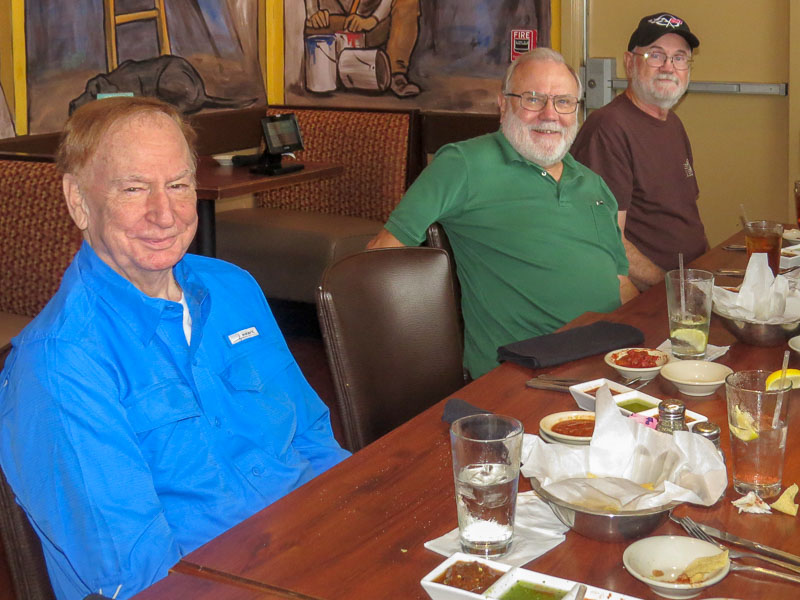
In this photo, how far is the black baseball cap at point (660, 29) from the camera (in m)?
3.88

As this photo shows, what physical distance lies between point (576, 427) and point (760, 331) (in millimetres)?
681

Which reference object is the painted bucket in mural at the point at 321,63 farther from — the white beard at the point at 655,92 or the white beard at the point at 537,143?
the white beard at the point at 537,143

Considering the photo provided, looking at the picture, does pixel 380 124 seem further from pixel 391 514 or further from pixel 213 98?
pixel 391 514

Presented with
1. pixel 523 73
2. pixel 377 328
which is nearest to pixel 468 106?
pixel 523 73

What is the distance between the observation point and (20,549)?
4.62 ft

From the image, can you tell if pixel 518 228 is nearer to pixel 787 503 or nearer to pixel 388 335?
pixel 388 335

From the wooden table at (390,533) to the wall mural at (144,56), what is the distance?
3.40m

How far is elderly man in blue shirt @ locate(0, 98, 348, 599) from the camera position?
145 centimetres

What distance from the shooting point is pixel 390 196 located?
5203mm

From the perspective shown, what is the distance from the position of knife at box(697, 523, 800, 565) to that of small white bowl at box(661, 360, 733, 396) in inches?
21.5

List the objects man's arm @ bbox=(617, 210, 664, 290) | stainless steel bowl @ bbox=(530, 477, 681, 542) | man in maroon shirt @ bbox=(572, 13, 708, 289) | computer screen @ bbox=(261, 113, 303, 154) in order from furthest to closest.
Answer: computer screen @ bbox=(261, 113, 303, 154)
man in maroon shirt @ bbox=(572, 13, 708, 289)
man's arm @ bbox=(617, 210, 664, 290)
stainless steel bowl @ bbox=(530, 477, 681, 542)

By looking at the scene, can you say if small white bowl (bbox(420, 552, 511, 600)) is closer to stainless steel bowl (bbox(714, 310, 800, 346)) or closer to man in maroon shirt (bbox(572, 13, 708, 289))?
stainless steel bowl (bbox(714, 310, 800, 346))

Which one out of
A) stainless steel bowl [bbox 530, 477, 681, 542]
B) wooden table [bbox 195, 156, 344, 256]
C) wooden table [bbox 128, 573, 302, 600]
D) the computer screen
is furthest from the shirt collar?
the computer screen

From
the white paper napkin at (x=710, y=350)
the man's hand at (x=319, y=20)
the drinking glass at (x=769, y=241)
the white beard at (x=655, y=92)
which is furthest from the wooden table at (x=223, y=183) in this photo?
the white paper napkin at (x=710, y=350)
